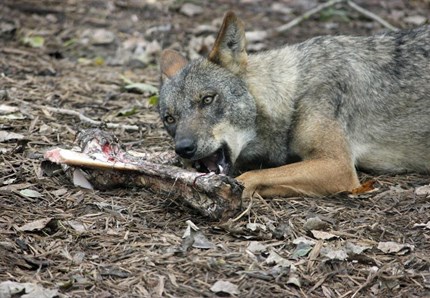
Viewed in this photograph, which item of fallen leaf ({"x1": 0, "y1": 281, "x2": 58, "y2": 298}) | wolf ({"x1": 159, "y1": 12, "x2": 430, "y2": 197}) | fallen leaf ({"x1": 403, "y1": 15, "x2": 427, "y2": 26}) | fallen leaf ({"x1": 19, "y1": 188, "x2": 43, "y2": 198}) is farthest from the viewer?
fallen leaf ({"x1": 403, "y1": 15, "x2": 427, "y2": 26})

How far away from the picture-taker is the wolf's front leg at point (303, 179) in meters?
5.89

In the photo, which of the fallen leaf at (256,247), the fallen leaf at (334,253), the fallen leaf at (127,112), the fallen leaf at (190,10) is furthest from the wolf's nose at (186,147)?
the fallen leaf at (190,10)

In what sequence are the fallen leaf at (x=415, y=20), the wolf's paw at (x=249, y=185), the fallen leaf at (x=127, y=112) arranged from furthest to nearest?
the fallen leaf at (x=415, y=20), the fallen leaf at (x=127, y=112), the wolf's paw at (x=249, y=185)

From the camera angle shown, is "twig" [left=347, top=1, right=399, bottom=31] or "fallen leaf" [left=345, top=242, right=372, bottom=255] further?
"twig" [left=347, top=1, right=399, bottom=31]

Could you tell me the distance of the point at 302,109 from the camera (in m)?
6.32

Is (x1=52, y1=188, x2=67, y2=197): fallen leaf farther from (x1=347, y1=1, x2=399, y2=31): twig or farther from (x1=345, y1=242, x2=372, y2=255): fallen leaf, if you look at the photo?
(x1=347, y1=1, x2=399, y2=31): twig

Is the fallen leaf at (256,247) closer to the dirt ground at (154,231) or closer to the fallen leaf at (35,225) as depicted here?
the dirt ground at (154,231)

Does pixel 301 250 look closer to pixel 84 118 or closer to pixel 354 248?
pixel 354 248

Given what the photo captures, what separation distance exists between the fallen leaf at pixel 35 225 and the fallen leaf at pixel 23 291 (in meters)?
0.78

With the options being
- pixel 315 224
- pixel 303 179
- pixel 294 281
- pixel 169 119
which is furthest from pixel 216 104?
pixel 294 281

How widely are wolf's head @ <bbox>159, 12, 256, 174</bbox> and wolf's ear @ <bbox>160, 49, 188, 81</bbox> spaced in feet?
0.77

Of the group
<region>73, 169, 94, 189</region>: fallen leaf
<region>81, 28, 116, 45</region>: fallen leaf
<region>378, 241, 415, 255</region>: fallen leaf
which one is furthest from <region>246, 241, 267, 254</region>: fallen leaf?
<region>81, 28, 116, 45</region>: fallen leaf

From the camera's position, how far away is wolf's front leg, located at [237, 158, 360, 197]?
19.3 ft

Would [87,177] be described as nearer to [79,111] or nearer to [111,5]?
[79,111]
